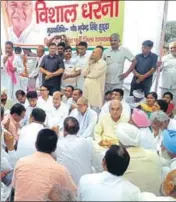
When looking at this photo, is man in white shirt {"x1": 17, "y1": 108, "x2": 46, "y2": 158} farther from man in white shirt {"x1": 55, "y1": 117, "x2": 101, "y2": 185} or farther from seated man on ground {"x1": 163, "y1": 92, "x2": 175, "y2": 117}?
seated man on ground {"x1": 163, "y1": 92, "x2": 175, "y2": 117}

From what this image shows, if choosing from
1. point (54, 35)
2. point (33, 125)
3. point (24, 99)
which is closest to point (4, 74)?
point (54, 35)

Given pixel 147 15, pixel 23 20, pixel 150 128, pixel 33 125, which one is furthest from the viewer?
pixel 23 20

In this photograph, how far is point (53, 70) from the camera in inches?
190

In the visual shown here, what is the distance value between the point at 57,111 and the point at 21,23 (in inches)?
89.2

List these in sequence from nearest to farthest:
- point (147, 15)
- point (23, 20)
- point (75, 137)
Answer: point (75, 137) < point (147, 15) < point (23, 20)

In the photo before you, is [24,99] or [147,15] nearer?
[24,99]

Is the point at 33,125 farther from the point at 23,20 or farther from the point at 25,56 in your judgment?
the point at 23,20

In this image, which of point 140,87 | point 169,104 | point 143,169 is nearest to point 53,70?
point 140,87

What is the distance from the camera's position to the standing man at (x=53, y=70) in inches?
189

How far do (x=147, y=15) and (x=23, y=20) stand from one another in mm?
2030

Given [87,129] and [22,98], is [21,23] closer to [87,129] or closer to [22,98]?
[22,98]

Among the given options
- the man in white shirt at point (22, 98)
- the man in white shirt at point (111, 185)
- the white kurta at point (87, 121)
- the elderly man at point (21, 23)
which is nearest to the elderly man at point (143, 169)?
the man in white shirt at point (111, 185)

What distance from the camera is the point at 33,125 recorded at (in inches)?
110

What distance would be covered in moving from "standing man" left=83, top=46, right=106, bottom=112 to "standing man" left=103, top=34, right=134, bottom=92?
5.7 inches
